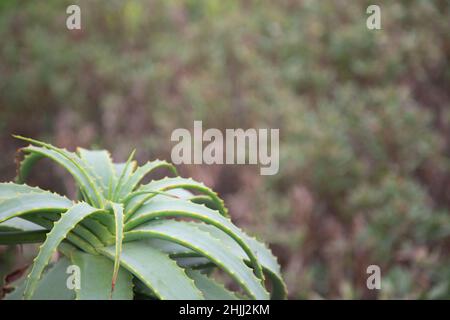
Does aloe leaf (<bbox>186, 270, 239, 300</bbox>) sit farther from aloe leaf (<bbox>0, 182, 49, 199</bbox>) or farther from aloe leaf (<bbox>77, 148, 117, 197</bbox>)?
aloe leaf (<bbox>0, 182, 49, 199</bbox>)


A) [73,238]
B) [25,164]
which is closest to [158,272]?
[73,238]

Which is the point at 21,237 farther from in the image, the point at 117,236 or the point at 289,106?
the point at 289,106

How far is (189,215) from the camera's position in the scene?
4.04ft

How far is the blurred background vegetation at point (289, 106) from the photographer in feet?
9.14

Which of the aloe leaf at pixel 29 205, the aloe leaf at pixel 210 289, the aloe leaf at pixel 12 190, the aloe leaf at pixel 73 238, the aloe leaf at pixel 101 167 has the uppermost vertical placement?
the aloe leaf at pixel 101 167

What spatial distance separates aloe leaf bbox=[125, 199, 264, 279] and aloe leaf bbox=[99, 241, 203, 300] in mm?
76

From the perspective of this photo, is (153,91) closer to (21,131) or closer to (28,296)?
(21,131)

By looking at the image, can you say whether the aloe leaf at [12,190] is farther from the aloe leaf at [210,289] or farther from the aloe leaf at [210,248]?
the aloe leaf at [210,289]

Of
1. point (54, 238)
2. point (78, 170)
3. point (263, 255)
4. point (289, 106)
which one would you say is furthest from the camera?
point (289, 106)

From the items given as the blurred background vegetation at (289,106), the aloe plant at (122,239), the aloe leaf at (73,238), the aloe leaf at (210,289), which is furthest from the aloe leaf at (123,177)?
the blurred background vegetation at (289,106)

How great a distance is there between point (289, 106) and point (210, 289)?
2289 millimetres

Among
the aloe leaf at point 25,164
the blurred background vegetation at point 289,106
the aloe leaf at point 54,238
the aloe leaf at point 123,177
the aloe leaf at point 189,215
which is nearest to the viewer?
the aloe leaf at point 54,238

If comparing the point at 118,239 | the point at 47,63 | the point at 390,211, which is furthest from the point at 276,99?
the point at 118,239

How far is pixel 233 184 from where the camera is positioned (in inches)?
130
